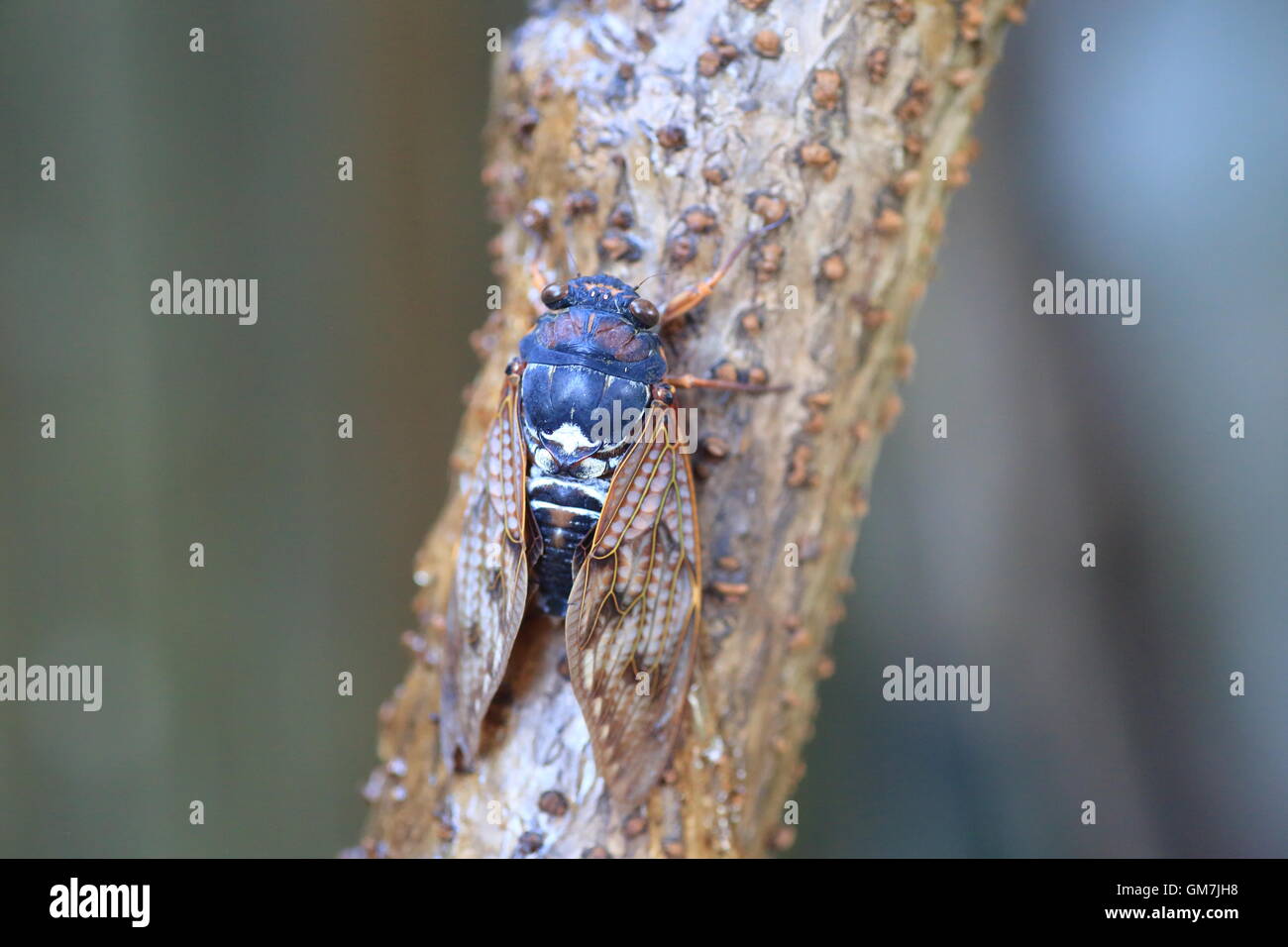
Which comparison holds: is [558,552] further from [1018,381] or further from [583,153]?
[1018,381]

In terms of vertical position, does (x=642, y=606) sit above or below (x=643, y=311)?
below

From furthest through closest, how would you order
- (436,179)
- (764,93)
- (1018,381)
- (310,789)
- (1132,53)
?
(310,789)
(436,179)
(1018,381)
(1132,53)
(764,93)

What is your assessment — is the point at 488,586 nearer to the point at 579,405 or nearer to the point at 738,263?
the point at 579,405

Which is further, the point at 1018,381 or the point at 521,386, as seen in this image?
the point at 1018,381

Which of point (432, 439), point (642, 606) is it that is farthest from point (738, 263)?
point (432, 439)

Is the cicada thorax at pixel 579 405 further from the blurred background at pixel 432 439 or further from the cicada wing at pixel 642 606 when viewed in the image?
the blurred background at pixel 432 439
